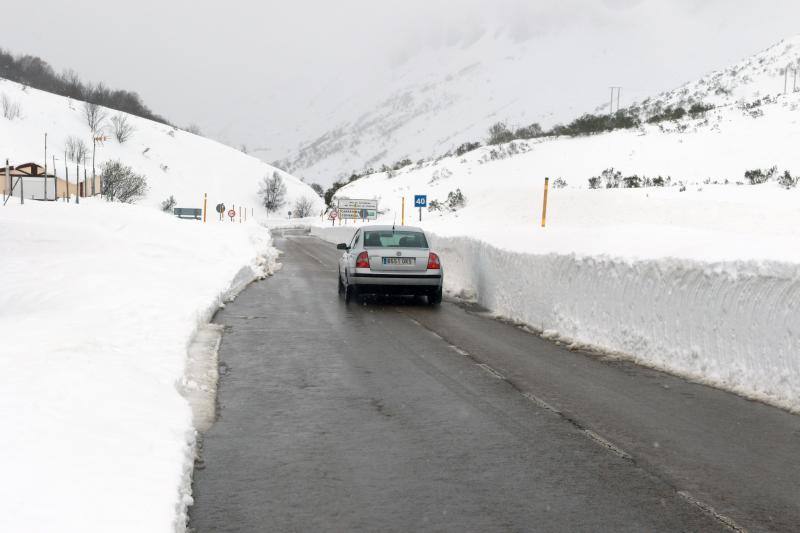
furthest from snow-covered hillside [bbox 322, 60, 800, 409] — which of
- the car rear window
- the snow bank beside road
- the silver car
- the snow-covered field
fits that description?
the snow-covered field

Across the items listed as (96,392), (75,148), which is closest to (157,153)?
(75,148)

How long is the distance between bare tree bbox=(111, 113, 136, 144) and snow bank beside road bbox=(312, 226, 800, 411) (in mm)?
141103

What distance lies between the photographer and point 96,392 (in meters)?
5.77

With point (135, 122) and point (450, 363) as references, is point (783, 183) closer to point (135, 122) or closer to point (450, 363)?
point (450, 363)

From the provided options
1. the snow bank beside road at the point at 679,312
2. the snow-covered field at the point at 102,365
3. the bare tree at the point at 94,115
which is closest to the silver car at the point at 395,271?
the snow bank beside road at the point at 679,312

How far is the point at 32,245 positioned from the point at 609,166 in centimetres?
4491

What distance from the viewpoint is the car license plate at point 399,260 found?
47.6 feet

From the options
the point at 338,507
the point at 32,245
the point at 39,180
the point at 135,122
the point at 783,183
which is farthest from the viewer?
the point at 135,122

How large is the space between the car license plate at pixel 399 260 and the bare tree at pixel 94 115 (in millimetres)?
137739

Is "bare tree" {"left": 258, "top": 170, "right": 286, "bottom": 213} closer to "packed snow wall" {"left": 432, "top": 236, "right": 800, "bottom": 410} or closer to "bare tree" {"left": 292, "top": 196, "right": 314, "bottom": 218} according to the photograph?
"bare tree" {"left": 292, "top": 196, "right": 314, "bottom": 218}

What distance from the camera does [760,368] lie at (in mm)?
7570

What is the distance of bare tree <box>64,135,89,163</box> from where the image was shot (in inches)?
4790

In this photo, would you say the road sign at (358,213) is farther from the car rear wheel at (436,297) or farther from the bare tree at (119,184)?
the car rear wheel at (436,297)

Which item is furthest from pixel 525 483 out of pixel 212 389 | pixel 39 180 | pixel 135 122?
pixel 135 122
